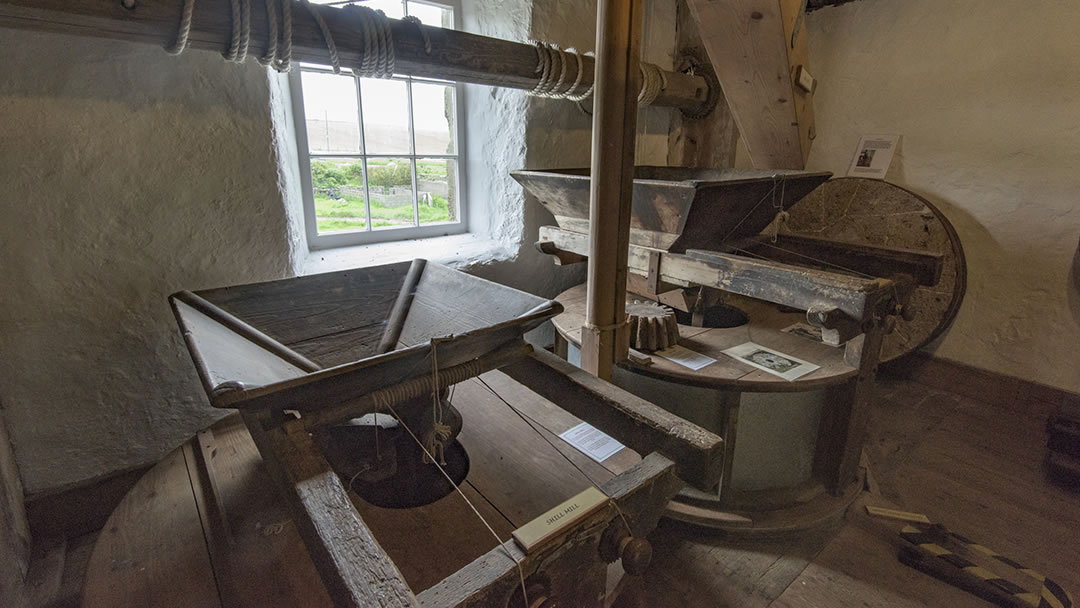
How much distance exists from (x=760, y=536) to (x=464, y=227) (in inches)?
75.7

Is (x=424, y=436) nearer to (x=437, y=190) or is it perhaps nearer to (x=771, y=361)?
(x=771, y=361)

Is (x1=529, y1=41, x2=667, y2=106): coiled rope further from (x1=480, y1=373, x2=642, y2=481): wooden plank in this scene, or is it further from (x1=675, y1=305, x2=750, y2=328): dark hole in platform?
(x1=480, y1=373, x2=642, y2=481): wooden plank

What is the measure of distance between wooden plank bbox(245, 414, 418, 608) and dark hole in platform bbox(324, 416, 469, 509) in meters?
0.31

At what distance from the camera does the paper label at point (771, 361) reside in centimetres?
156

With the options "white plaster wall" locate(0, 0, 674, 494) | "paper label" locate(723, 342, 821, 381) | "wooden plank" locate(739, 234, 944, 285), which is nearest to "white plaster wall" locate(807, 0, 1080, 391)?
"wooden plank" locate(739, 234, 944, 285)

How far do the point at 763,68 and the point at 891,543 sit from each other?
1791mm

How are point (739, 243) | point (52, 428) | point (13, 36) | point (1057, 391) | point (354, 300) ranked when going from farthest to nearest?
point (1057, 391)
point (739, 243)
point (52, 428)
point (354, 300)
point (13, 36)

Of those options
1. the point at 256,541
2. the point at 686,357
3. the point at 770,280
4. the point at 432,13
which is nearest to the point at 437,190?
the point at 432,13

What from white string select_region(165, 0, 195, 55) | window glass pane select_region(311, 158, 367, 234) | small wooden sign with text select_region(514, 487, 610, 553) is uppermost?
white string select_region(165, 0, 195, 55)

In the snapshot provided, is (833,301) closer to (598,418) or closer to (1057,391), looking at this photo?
(598,418)

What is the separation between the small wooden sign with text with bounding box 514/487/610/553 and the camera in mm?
653

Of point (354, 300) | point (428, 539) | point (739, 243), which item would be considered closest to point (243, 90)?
point (354, 300)

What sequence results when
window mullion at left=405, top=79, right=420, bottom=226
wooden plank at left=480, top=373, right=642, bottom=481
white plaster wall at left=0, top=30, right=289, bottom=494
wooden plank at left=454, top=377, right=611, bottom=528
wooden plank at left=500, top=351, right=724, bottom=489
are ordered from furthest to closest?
window mullion at left=405, top=79, right=420, bottom=226 → white plaster wall at left=0, top=30, right=289, bottom=494 → wooden plank at left=480, top=373, right=642, bottom=481 → wooden plank at left=454, top=377, right=611, bottom=528 → wooden plank at left=500, top=351, right=724, bottom=489

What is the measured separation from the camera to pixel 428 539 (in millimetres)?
972
